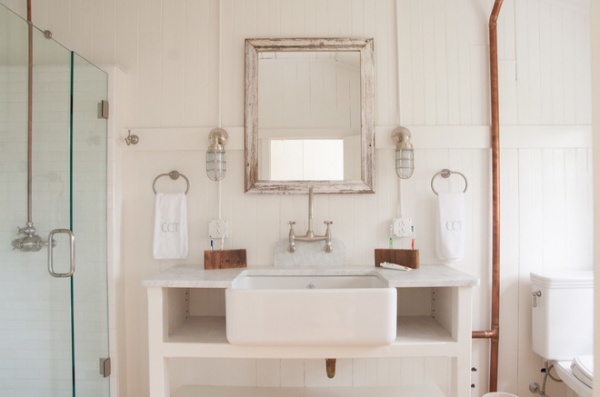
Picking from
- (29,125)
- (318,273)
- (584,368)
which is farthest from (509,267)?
(29,125)

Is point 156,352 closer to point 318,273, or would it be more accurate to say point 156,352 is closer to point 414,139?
point 318,273

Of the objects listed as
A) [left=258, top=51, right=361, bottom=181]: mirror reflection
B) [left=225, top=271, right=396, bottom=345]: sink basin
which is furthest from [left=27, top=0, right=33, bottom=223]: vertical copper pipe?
[left=258, top=51, right=361, bottom=181]: mirror reflection

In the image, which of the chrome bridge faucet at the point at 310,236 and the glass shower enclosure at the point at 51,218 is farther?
the chrome bridge faucet at the point at 310,236

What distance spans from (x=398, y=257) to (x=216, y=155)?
1022 mm

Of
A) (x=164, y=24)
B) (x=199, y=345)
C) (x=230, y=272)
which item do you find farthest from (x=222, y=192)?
(x=164, y=24)

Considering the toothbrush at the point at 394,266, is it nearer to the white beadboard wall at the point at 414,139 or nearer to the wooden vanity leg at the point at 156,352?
the white beadboard wall at the point at 414,139

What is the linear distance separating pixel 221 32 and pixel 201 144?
593 mm

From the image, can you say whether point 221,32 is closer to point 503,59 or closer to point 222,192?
point 222,192

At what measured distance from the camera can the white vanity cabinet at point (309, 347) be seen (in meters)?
1.71

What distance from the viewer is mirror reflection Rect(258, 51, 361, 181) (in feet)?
7.05

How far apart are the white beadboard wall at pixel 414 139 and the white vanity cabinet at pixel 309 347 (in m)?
0.23

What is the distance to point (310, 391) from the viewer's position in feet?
6.95

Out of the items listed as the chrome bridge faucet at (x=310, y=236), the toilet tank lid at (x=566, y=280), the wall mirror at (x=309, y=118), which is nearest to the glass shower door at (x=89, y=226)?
the wall mirror at (x=309, y=118)

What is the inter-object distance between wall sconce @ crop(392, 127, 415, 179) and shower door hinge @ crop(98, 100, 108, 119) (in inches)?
56.9
